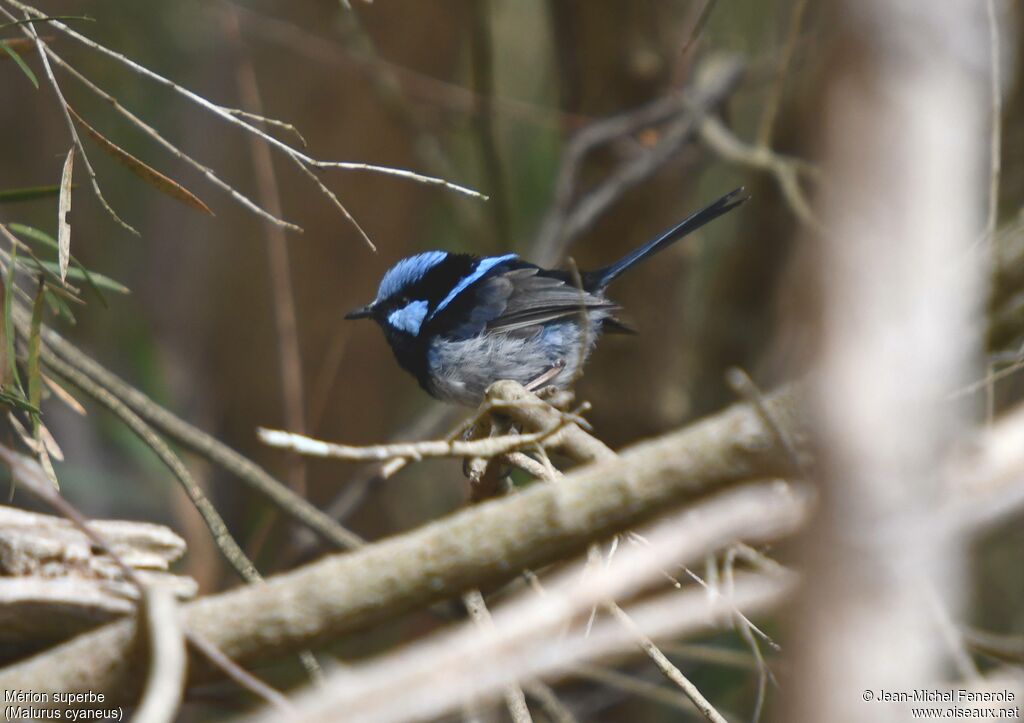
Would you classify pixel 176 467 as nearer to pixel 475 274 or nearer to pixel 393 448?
pixel 393 448

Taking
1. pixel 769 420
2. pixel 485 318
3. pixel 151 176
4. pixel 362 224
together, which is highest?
pixel 362 224

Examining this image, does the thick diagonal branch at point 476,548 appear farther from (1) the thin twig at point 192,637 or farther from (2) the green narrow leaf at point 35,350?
(2) the green narrow leaf at point 35,350

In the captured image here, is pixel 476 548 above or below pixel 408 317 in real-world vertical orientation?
below

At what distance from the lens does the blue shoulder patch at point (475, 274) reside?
438cm

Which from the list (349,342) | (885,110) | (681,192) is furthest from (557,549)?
(349,342)

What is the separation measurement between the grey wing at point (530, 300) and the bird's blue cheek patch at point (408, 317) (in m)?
0.30

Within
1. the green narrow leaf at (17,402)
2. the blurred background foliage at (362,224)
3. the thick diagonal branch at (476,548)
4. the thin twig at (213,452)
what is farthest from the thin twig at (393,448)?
the blurred background foliage at (362,224)

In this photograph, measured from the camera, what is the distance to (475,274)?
4.45 meters

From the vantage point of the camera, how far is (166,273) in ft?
22.0

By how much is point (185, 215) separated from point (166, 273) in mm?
418

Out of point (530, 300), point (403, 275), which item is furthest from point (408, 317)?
point (530, 300)

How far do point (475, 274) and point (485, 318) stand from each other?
0.30 metres

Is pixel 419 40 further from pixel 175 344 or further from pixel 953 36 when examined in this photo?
pixel 953 36

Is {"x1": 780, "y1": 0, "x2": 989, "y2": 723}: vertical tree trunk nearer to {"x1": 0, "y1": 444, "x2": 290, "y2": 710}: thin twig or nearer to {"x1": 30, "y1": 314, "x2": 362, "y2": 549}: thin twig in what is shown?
{"x1": 0, "y1": 444, "x2": 290, "y2": 710}: thin twig
